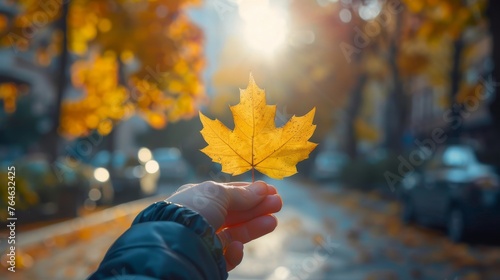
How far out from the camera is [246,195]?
105 cm

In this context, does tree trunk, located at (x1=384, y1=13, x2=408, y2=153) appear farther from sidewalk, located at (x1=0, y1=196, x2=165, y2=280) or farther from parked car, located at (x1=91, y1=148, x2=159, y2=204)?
sidewalk, located at (x1=0, y1=196, x2=165, y2=280)

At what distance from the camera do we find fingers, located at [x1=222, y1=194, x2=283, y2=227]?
1.06m

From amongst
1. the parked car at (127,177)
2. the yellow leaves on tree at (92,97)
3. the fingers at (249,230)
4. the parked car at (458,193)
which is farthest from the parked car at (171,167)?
the fingers at (249,230)

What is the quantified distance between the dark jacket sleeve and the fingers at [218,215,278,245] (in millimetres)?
129

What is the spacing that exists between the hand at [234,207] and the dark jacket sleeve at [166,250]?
6cm

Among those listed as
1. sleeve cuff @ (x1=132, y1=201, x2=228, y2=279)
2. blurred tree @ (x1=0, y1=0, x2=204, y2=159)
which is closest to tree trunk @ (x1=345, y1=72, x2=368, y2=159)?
blurred tree @ (x1=0, y1=0, x2=204, y2=159)

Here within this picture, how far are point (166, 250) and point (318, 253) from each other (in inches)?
440

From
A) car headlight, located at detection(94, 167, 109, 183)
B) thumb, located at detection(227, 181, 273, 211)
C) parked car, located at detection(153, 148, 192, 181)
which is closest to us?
thumb, located at detection(227, 181, 273, 211)

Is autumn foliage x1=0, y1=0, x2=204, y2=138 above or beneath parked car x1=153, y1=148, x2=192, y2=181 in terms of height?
above

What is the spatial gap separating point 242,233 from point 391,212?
830 inches

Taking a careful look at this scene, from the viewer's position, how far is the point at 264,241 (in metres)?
13.8

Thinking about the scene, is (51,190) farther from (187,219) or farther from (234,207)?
(187,219)

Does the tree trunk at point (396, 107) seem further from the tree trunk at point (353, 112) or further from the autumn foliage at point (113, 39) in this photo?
the autumn foliage at point (113, 39)

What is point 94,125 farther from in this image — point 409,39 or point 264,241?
point 409,39
